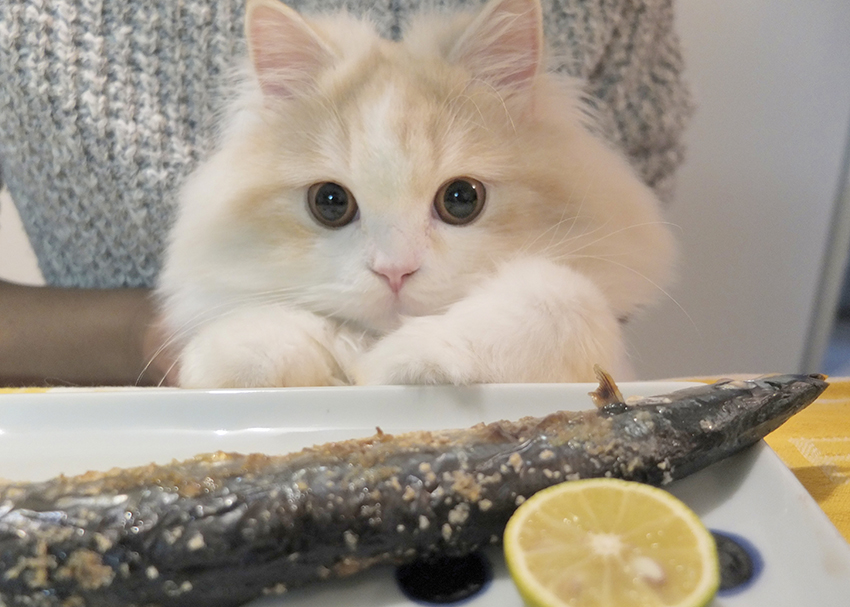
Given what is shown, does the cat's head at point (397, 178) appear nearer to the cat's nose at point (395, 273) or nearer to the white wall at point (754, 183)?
the cat's nose at point (395, 273)

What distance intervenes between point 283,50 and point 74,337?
3.09ft

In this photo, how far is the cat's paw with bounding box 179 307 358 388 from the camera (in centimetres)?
85

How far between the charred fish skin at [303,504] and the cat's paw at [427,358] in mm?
130

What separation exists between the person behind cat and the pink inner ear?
34 cm

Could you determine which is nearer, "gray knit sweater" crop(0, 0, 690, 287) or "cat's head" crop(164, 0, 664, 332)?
"cat's head" crop(164, 0, 664, 332)

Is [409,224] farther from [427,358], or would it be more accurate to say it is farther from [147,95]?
[147,95]

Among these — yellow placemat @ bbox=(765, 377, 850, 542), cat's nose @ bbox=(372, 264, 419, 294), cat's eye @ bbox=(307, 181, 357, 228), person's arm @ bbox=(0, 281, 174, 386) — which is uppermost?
cat's eye @ bbox=(307, 181, 357, 228)

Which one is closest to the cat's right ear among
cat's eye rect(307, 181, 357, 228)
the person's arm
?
cat's eye rect(307, 181, 357, 228)

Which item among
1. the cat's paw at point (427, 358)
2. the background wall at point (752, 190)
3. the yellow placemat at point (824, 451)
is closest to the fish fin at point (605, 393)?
the cat's paw at point (427, 358)

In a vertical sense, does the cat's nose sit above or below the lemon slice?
above

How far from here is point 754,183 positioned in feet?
6.78

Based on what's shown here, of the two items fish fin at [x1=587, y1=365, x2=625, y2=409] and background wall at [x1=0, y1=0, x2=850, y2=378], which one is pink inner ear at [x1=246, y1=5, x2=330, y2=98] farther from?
background wall at [x1=0, y1=0, x2=850, y2=378]

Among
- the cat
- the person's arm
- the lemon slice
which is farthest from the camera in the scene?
the person's arm

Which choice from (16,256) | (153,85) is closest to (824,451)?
(153,85)
